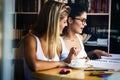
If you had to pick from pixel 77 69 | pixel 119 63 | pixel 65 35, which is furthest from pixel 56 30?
pixel 119 63

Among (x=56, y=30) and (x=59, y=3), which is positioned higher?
(x=59, y=3)

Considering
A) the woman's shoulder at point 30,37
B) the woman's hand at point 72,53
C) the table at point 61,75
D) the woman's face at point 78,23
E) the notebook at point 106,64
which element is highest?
the woman's face at point 78,23

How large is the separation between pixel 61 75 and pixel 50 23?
37 centimetres

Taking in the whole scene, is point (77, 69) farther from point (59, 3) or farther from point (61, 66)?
point (59, 3)

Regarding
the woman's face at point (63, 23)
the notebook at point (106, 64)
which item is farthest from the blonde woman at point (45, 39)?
the notebook at point (106, 64)

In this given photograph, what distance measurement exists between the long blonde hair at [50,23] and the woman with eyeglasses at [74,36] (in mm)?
58

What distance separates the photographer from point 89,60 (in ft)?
5.99

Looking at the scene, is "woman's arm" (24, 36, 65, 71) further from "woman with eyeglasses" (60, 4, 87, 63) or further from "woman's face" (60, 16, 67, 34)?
"woman's face" (60, 16, 67, 34)

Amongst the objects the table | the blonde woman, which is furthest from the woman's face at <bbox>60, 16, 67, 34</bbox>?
the table

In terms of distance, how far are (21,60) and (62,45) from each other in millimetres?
323

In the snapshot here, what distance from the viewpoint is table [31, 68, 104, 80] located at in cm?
179

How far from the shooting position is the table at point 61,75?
179cm

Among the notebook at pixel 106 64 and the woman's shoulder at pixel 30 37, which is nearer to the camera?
the notebook at pixel 106 64

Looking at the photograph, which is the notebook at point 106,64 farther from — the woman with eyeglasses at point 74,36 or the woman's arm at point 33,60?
the woman's arm at point 33,60
